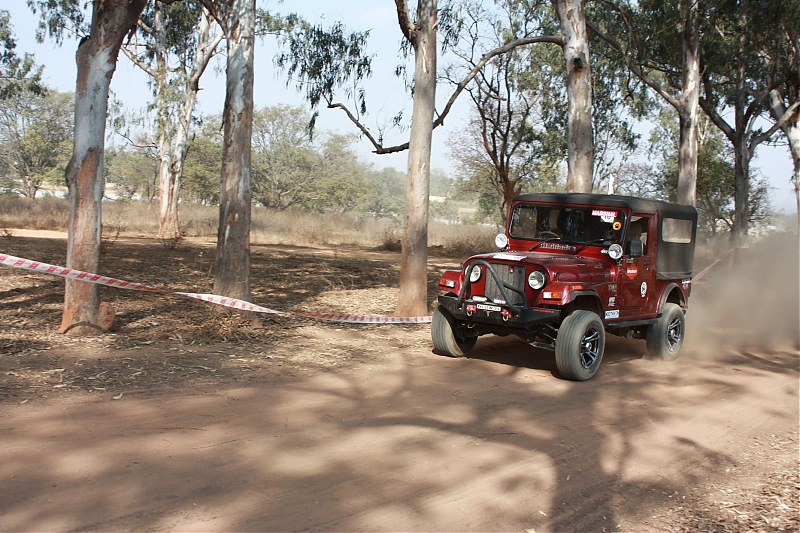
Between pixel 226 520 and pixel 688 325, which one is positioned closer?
pixel 226 520

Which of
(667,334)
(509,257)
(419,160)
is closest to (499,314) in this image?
(509,257)

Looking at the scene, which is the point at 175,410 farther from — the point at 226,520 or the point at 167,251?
the point at 167,251

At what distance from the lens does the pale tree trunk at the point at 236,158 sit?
990cm

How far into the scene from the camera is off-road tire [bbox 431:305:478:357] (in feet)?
28.8

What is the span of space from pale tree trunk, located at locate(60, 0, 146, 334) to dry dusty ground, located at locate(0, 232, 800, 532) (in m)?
0.59

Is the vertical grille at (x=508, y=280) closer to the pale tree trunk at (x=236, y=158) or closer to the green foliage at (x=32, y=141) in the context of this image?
the pale tree trunk at (x=236, y=158)

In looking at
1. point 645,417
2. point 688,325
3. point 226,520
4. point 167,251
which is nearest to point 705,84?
point 688,325

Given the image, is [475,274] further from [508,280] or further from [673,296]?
[673,296]

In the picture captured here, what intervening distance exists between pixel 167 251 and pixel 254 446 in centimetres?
1537

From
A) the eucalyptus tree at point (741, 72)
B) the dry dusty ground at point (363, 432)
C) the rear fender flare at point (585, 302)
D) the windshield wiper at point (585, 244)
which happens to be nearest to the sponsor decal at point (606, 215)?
the windshield wiper at point (585, 244)

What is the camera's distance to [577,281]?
25.8ft

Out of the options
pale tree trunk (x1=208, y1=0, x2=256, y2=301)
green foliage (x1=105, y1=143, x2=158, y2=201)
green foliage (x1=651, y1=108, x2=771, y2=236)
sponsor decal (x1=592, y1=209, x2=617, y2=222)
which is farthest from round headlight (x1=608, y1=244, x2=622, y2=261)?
green foliage (x1=105, y1=143, x2=158, y2=201)

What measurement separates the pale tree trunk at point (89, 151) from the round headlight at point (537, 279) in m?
5.24

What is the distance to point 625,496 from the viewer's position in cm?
477
